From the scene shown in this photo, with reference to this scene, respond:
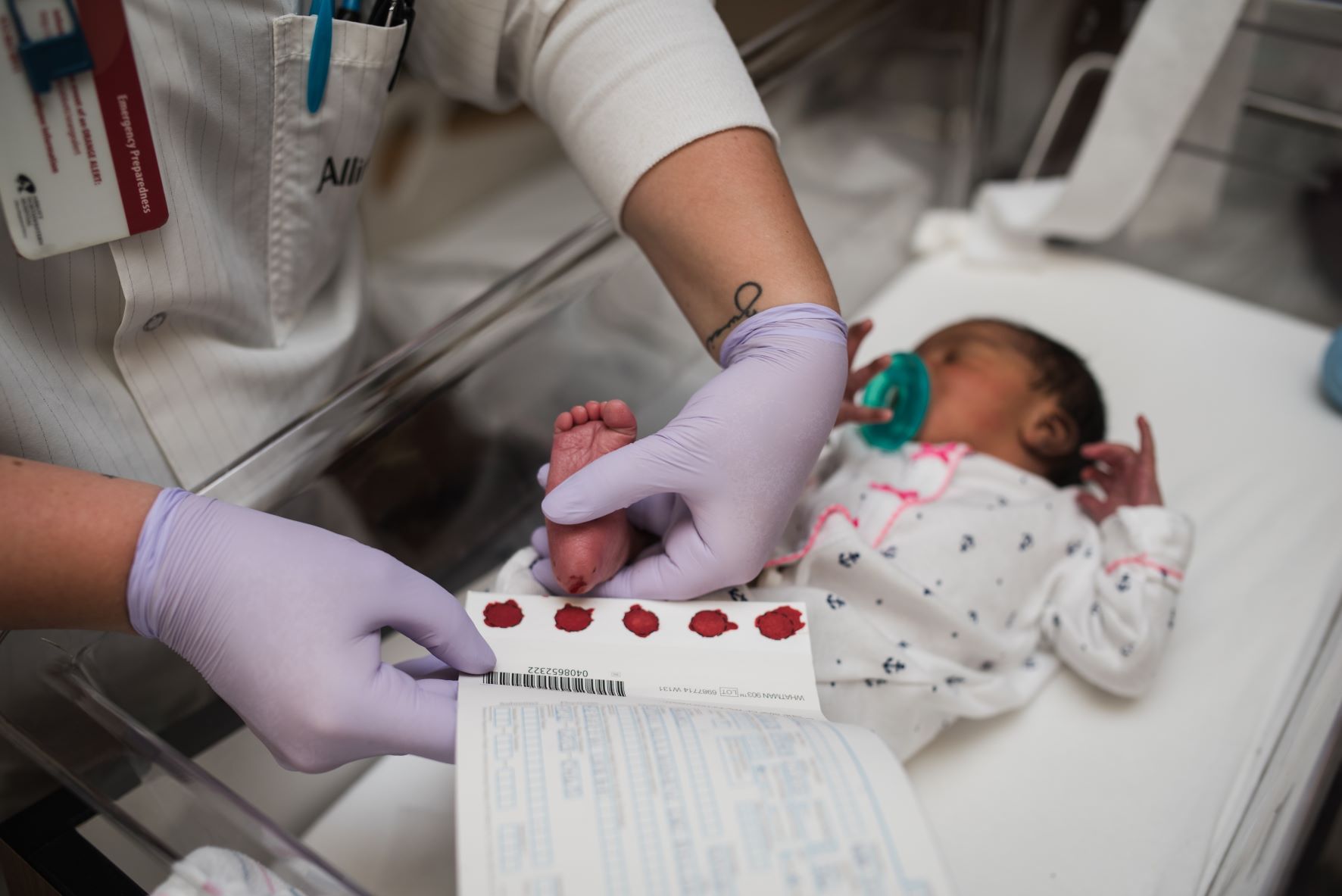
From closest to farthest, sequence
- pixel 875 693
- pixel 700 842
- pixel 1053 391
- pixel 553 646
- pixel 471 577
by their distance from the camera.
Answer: pixel 700 842, pixel 553 646, pixel 875 693, pixel 471 577, pixel 1053 391

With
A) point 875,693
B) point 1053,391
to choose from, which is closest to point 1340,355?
point 1053,391

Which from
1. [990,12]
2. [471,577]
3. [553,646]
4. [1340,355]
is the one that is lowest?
[471,577]

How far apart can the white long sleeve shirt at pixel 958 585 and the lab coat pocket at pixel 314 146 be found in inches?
20.4

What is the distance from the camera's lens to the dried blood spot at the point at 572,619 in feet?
2.64

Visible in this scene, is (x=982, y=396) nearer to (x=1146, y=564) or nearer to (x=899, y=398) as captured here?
(x=899, y=398)

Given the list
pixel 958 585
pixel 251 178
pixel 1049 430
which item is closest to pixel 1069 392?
pixel 1049 430

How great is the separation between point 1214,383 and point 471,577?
3.65 ft

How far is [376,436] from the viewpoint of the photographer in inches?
38.4

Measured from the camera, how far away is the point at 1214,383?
1485 millimetres

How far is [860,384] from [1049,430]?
0.87 feet

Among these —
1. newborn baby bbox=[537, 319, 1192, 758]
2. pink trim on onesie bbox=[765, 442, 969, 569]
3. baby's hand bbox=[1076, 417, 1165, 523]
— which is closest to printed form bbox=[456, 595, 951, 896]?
newborn baby bbox=[537, 319, 1192, 758]

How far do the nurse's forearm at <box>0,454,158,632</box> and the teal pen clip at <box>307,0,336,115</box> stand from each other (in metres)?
0.36

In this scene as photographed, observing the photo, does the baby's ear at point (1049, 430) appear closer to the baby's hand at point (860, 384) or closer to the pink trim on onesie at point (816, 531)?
the baby's hand at point (860, 384)

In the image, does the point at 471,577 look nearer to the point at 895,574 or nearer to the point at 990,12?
the point at 895,574
